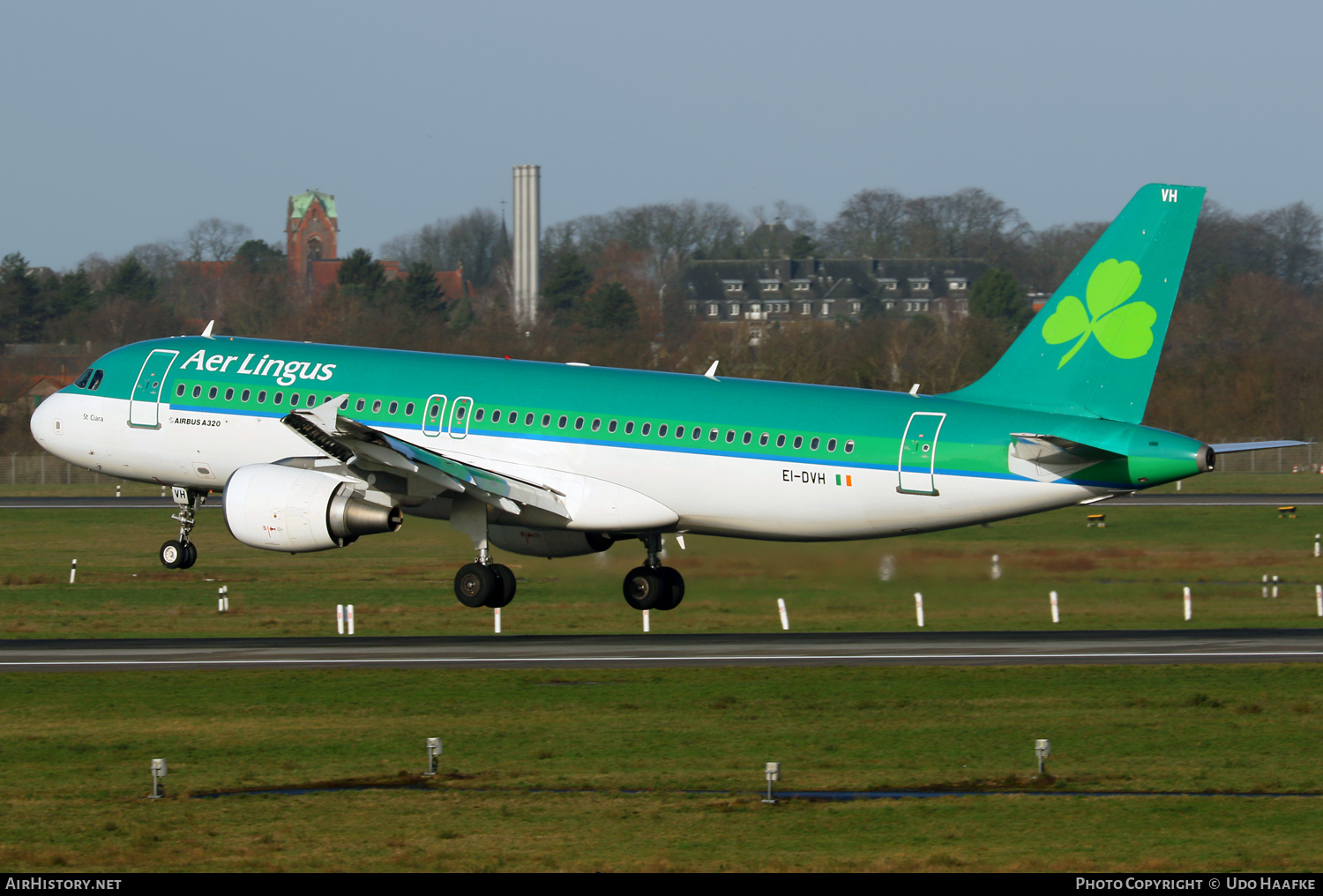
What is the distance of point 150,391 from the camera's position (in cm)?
4006

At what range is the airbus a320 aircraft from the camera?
33688 millimetres

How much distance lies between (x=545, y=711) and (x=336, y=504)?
8570 mm

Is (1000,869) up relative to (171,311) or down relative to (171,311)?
down

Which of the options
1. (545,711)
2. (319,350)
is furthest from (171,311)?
(545,711)

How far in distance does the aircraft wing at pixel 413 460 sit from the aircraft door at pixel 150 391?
5796 mm

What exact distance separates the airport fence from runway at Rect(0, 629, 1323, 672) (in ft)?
181

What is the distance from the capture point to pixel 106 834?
71.9 feet

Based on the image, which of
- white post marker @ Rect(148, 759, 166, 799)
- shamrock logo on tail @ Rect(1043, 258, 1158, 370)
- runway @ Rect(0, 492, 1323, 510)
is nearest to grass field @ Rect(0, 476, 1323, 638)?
shamrock logo on tail @ Rect(1043, 258, 1158, 370)

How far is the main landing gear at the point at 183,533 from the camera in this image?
40438 millimetres

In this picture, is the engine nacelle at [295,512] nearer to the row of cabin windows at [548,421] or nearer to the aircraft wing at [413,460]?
the aircraft wing at [413,460]

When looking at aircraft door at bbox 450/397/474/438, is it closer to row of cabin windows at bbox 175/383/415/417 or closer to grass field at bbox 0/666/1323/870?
row of cabin windows at bbox 175/383/415/417

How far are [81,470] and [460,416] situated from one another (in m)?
61.2

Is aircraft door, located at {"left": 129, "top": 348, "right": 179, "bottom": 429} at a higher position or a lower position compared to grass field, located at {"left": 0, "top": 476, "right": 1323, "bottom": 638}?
higher

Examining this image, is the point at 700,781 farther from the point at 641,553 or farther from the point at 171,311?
the point at 171,311
